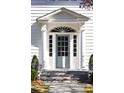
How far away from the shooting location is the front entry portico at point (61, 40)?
14445 millimetres

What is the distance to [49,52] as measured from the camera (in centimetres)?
1486

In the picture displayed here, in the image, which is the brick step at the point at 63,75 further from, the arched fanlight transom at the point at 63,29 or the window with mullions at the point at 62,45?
the arched fanlight transom at the point at 63,29

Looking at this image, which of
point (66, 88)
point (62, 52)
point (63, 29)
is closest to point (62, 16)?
point (63, 29)

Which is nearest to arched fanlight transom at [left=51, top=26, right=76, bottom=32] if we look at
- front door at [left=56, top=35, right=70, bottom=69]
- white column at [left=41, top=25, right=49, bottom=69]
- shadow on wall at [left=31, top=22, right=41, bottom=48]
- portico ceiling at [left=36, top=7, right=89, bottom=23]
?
front door at [left=56, top=35, right=70, bottom=69]

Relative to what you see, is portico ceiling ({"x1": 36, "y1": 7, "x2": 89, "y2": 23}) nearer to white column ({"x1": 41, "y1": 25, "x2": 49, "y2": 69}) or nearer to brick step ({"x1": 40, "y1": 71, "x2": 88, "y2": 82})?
white column ({"x1": 41, "y1": 25, "x2": 49, "y2": 69})

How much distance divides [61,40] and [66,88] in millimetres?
4566

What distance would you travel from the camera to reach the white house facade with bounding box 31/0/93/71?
1451cm

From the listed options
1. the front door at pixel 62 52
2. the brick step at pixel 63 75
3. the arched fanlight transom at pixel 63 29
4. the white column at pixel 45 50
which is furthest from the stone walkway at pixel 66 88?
the arched fanlight transom at pixel 63 29

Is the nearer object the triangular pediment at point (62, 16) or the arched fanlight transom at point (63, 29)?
the triangular pediment at point (62, 16)

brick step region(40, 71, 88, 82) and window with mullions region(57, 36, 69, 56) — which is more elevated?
window with mullions region(57, 36, 69, 56)

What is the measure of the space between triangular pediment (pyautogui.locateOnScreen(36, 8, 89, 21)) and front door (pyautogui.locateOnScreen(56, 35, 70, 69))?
0.97m
